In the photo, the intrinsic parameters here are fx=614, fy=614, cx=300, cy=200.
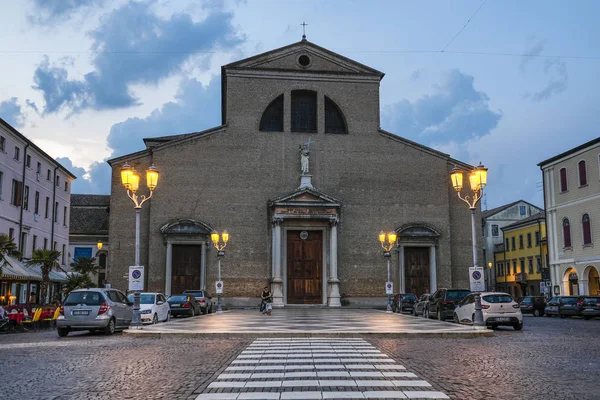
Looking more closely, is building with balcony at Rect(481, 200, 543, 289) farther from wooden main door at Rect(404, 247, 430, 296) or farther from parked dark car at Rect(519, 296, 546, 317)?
wooden main door at Rect(404, 247, 430, 296)

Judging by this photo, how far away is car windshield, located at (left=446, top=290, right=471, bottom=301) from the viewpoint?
26652 mm

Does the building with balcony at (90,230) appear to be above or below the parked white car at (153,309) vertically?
above

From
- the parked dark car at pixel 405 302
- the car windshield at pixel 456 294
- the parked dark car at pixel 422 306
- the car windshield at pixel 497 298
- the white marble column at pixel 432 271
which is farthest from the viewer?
the white marble column at pixel 432 271

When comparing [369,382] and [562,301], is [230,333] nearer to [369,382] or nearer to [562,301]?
[369,382]

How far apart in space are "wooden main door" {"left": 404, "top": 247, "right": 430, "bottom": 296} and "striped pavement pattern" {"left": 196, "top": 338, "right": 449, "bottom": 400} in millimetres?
25874

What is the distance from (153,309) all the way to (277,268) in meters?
14.1

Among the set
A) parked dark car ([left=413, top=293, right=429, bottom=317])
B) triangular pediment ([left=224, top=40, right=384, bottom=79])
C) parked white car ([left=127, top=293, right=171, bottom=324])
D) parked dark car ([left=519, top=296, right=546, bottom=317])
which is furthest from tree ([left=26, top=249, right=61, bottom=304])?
parked dark car ([left=519, top=296, right=546, bottom=317])

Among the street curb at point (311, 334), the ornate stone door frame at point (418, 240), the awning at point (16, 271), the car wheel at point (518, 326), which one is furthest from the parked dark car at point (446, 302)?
the awning at point (16, 271)

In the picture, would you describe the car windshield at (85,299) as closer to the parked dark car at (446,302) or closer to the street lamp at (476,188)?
the street lamp at (476,188)

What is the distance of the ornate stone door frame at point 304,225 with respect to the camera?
38.0 metres

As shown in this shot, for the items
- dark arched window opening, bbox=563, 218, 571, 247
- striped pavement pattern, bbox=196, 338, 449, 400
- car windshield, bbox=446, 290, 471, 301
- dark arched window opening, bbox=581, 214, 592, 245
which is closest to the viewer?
striped pavement pattern, bbox=196, 338, 449, 400

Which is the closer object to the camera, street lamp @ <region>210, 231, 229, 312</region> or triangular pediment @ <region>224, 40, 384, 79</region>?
street lamp @ <region>210, 231, 229, 312</region>

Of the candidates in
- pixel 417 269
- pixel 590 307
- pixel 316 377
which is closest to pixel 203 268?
pixel 417 269

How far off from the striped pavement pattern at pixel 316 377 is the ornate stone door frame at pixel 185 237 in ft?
78.5
